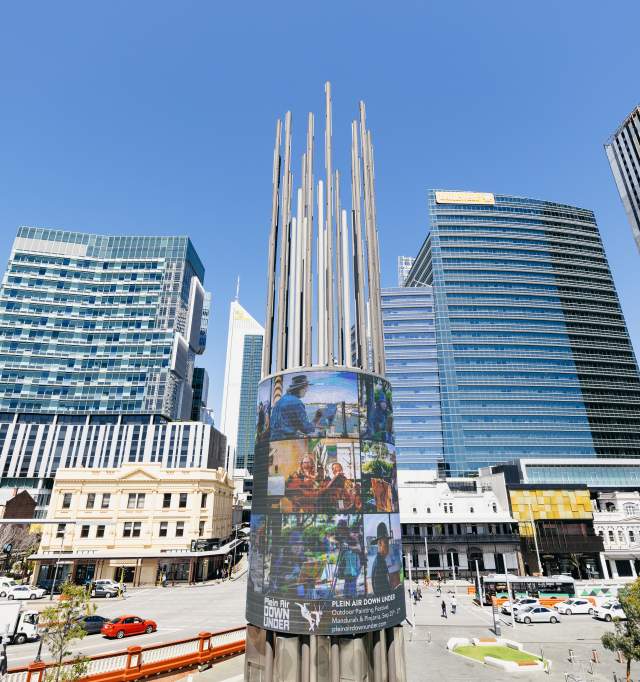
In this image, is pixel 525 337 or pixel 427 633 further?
pixel 525 337

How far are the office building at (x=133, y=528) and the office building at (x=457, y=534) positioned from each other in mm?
31158

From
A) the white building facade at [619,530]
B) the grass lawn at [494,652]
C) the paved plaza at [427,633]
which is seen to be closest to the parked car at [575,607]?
the paved plaza at [427,633]

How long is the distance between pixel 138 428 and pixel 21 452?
27.9 m

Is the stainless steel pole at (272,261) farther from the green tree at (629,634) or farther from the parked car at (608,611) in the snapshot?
the parked car at (608,611)

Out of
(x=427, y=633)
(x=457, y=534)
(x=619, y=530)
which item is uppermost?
(x=619, y=530)

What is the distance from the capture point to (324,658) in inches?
509

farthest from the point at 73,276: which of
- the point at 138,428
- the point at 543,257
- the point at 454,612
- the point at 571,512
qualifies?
the point at 543,257

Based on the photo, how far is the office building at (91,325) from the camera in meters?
114

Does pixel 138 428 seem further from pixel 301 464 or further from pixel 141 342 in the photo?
pixel 301 464

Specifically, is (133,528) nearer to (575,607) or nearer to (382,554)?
(575,607)

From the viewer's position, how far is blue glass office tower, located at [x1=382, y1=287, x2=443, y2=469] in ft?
386

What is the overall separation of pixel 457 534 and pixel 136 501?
50935 mm

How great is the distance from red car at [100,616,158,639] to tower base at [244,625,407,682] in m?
22.7

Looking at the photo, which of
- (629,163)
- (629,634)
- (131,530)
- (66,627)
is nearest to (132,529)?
(131,530)
